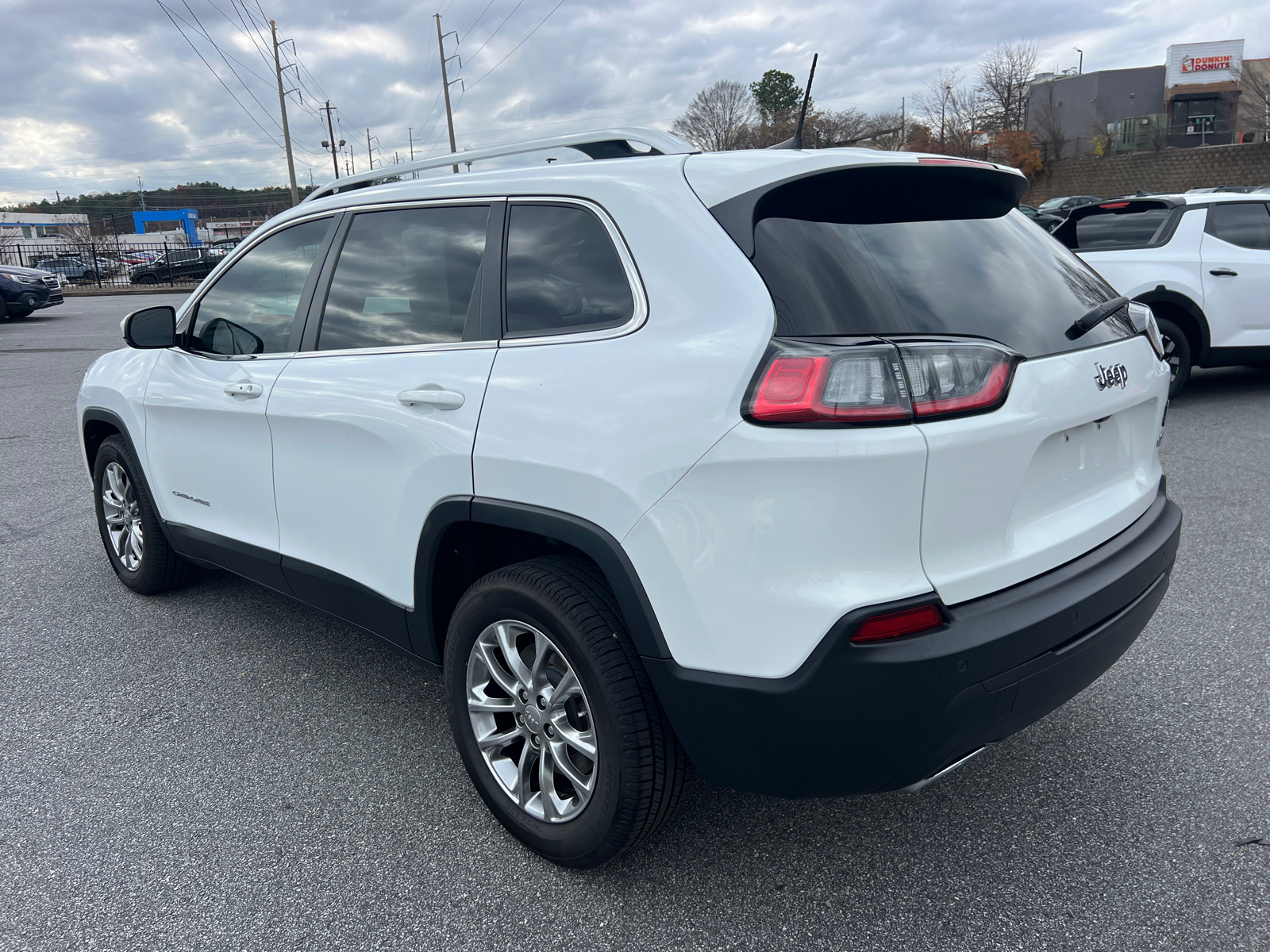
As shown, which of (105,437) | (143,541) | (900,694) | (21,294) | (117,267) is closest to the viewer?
(900,694)

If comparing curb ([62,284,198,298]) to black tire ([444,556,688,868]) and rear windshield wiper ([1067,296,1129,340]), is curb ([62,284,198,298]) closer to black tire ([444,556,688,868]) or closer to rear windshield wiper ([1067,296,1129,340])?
black tire ([444,556,688,868])

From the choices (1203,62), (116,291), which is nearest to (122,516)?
(116,291)

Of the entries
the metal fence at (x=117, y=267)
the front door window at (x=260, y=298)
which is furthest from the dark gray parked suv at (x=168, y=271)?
the front door window at (x=260, y=298)

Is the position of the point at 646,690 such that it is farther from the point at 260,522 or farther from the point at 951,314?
the point at 260,522

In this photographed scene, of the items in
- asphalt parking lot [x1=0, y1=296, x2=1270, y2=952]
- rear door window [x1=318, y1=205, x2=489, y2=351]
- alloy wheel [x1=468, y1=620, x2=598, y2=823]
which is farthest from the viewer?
rear door window [x1=318, y1=205, x2=489, y2=351]

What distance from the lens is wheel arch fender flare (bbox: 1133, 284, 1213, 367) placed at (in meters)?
→ 7.51

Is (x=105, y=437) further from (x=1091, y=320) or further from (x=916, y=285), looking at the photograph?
(x=1091, y=320)

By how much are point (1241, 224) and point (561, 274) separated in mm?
7629

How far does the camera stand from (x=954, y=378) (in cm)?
186

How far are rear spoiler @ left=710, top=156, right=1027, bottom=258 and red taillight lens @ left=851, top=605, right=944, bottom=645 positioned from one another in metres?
0.83

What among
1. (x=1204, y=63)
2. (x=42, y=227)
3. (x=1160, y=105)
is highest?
(x=1204, y=63)

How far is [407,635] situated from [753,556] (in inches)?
53.6

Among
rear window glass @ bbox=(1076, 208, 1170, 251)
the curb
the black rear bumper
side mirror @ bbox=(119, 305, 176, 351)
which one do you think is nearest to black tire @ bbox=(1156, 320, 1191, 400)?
rear window glass @ bbox=(1076, 208, 1170, 251)

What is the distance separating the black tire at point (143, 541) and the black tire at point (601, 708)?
2.53m
